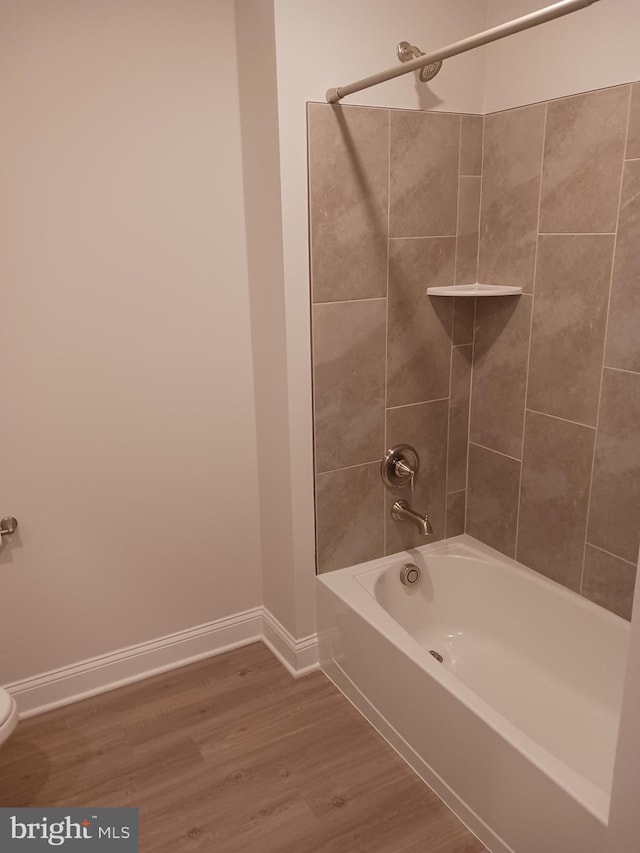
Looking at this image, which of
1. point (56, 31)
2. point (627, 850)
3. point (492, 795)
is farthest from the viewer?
point (56, 31)

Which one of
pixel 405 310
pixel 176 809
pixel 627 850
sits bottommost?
pixel 176 809

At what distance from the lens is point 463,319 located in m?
2.57

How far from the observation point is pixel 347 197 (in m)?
2.20

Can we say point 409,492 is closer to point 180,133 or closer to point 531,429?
point 531,429

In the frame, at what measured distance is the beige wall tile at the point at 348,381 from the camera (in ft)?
7.52

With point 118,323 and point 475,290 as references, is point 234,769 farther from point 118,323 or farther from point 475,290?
point 475,290

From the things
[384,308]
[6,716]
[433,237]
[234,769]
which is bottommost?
[234,769]

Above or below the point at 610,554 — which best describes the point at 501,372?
above

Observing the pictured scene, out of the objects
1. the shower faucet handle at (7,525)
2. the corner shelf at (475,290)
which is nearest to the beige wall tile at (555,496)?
the corner shelf at (475,290)

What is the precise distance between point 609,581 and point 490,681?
0.54 meters

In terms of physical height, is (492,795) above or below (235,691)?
above

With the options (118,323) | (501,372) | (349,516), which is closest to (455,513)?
(349,516)

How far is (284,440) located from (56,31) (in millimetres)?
1389

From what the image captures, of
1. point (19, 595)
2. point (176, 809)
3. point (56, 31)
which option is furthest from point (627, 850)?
point (56, 31)
